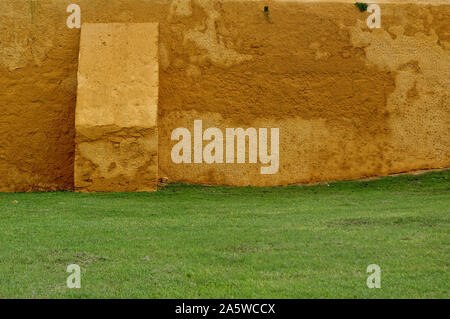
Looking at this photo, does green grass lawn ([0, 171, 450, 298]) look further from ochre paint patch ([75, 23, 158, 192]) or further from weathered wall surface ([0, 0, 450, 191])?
weathered wall surface ([0, 0, 450, 191])

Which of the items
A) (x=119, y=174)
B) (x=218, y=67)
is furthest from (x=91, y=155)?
(x=218, y=67)

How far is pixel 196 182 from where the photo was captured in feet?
29.7

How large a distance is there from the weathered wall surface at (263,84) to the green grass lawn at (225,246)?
5.89ft

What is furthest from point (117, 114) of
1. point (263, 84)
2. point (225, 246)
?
point (225, 246)

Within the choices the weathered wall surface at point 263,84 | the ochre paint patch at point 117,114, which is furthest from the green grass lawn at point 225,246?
the weathered wall surface at point 263,84

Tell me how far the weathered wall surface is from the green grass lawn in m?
1.80

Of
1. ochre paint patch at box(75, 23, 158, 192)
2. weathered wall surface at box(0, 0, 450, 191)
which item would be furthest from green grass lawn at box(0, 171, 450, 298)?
weathered wall surface at box(0, 0, 450, 191)

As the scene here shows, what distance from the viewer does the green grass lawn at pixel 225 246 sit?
10.5ft

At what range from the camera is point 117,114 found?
26.6 feet

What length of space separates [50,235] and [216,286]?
2.07 metres

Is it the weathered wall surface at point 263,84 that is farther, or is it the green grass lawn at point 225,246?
the weathered wall surface at point 263,84

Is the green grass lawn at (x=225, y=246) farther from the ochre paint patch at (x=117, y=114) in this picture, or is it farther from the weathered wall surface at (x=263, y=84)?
the weathered wall surface at (x=263, y=84)
